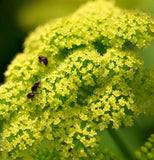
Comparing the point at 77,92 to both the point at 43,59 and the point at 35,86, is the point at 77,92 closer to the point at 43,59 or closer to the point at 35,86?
the point at 35,86

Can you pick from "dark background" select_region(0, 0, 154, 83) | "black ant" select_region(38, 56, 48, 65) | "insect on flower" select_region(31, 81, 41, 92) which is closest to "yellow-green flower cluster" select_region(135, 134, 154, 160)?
"insect on flower" select_region(31, 81, 41, 92)

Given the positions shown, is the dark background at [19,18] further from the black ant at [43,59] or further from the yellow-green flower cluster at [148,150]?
the yellow-green flower cluster at [148,150]

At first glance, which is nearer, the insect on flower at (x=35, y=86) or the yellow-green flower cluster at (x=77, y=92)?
the yellow-green flower cluster at (x=77, y=92)

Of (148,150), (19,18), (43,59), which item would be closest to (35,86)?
(43,59)

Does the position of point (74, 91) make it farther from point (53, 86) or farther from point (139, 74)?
point (139, 74)

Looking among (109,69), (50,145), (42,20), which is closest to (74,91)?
(109,69)

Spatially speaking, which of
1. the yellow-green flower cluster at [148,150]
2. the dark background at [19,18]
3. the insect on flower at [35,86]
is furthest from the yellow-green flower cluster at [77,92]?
Answer: the dark background at [19,18]

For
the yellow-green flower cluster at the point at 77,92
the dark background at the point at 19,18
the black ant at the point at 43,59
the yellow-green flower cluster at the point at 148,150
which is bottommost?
the yellow-green flower cluster at the point at 148,150

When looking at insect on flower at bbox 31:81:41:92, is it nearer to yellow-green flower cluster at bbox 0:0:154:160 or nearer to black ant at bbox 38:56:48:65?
yellow-green flower cluster at bbox 0:0:154:160
